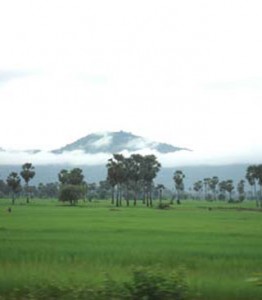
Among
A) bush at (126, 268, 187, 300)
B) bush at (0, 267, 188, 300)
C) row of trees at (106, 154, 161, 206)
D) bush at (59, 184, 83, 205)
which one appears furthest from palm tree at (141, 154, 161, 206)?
bush at (126, 268, 187, 300)

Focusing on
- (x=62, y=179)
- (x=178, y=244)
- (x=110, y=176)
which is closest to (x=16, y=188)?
(x=62, y=179)

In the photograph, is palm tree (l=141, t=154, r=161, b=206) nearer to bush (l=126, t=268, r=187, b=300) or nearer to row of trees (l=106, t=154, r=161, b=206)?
row of trees (l=106, t=154, r=161, b=206)

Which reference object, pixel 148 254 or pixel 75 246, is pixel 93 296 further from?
pixel 75 246

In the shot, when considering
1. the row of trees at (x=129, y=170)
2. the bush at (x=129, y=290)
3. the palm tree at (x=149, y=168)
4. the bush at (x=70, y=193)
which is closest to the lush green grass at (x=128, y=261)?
the bush at (x=129, y=290)

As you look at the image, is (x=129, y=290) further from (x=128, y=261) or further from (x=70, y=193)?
(x=70, y=193)

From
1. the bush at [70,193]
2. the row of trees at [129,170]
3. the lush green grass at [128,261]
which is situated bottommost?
the lush green grass at [128,261]

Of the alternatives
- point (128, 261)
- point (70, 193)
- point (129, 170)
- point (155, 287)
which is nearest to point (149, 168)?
point (129, 170)

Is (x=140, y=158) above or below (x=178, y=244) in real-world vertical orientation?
above

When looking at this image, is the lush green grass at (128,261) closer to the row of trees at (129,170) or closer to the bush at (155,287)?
the bush at (155,287)

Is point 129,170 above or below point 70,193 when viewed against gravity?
above

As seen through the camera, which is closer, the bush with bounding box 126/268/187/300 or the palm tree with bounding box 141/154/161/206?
the bush with bounding box 126/268/187/300

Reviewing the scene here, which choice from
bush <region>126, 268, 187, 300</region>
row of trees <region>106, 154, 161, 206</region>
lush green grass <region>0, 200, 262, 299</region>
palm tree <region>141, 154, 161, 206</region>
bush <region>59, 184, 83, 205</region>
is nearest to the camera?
bush <region>126, 268, 187, 300</region>

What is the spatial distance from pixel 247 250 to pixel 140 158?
11426cm

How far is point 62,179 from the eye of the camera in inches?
6058
